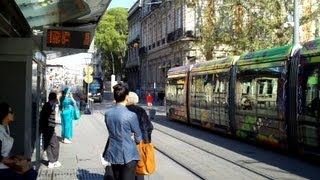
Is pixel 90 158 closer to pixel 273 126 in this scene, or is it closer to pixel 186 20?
pixel 273 126

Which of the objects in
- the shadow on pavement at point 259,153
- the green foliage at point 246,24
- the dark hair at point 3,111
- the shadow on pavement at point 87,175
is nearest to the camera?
the dark hair at point 3,111

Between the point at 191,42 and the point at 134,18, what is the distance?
4078cm

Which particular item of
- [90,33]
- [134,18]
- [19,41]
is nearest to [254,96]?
[90,33]

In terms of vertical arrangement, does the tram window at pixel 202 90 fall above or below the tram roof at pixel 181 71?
below

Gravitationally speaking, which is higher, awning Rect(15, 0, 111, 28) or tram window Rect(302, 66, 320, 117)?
awning Rect(15, 0, 111, 28)

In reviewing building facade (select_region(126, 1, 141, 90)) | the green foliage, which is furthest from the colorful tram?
building facade (select_region(126, 1, 141, 90))

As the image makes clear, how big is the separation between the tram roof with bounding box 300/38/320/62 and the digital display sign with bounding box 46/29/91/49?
5.24 m

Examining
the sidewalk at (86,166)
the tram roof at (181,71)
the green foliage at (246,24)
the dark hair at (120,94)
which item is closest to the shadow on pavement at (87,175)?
the sidewalk at (86,166)

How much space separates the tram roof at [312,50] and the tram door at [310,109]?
19 centimetres

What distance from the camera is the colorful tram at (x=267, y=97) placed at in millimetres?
13398

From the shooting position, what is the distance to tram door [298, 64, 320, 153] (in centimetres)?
1294

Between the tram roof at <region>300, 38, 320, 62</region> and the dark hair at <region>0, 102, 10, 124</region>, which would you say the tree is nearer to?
the tram roof at <region>300, 38, 320, 62</region>

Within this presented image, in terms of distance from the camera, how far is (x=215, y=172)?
477 inches

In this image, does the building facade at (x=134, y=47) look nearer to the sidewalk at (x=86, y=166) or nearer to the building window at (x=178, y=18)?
the building window at (x=178, y=18)
